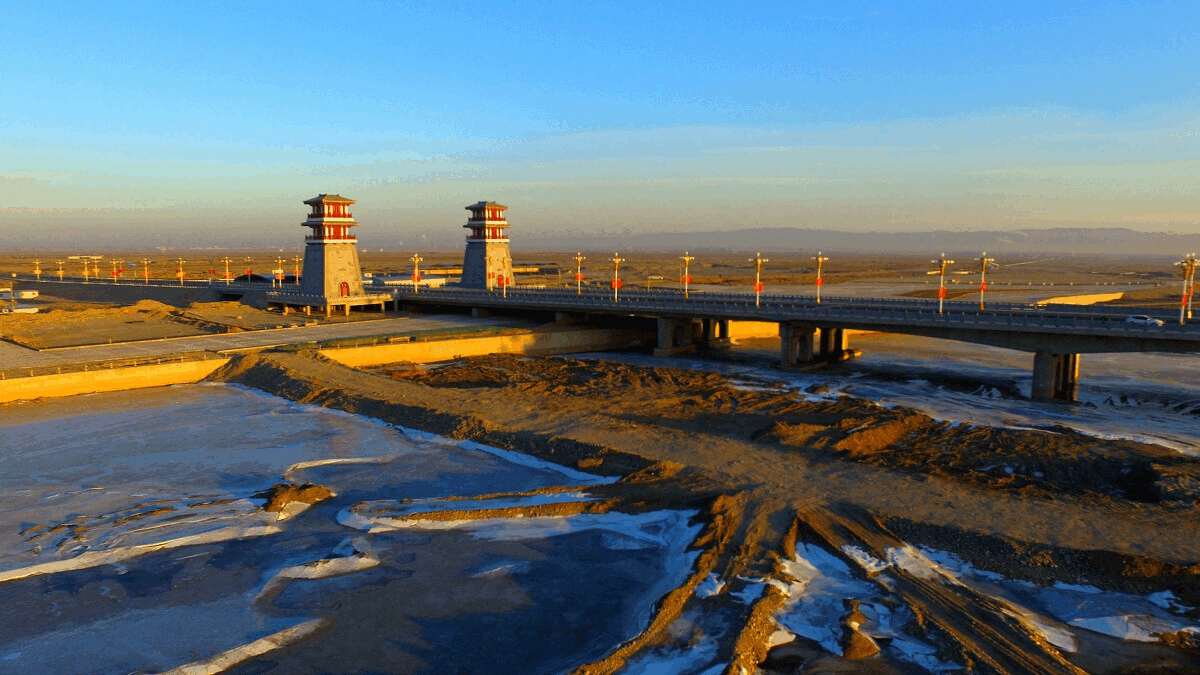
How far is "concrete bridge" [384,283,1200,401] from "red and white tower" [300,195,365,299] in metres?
5.64

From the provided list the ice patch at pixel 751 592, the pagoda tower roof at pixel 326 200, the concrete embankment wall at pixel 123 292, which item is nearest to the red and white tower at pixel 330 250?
the pagoda tower roof at pixel 326 200

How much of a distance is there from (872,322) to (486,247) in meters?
42.6

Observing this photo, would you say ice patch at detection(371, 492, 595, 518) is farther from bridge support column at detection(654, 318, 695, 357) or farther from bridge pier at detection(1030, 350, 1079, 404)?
bridge support column at detection(654, 318, 695, 357)

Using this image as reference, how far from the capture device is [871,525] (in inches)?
862

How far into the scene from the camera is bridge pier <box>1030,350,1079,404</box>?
136 ft

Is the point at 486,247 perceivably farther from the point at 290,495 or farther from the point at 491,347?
the point at 290,495

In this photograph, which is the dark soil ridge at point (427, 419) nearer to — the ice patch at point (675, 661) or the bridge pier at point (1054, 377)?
the ice patch at point (675, 661)

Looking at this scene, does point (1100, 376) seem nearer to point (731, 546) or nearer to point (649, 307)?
point (649, 307)

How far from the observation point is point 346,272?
7138cm

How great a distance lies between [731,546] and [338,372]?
2839cm

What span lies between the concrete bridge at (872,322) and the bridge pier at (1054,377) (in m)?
0.05

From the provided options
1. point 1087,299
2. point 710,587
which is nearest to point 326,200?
point 710,587

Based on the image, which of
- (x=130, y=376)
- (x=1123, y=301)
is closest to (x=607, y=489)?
(x=130, y=376)

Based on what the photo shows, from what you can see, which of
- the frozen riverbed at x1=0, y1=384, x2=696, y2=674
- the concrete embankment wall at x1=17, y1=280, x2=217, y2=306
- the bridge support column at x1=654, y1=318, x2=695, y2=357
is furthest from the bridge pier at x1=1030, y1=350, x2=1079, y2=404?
the concrete embankment wall at x1=17, y1=280, x2=217, y2=306
